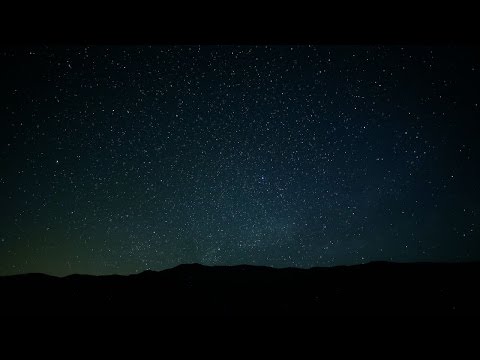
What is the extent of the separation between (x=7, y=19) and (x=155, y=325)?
1.49 meters

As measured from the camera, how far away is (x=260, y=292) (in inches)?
71.6

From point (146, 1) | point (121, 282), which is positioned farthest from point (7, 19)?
point (121, 282)

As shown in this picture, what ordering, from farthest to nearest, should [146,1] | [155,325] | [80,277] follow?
[80,277]
[155,325]
[146,1]

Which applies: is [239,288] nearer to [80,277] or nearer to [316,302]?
[316,302]

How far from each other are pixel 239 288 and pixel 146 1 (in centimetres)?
150

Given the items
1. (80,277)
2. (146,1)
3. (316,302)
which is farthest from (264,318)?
(146,1)

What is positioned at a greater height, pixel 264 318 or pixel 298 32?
pixel 298 32

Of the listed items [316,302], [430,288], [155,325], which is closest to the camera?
[155,325]

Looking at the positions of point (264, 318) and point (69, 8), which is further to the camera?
point (264, 318)

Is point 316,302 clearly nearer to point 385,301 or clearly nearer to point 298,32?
point 385,301

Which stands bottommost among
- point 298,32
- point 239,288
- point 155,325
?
point 155,325

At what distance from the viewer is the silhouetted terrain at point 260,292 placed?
1.55 m

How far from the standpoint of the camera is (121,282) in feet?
6.10

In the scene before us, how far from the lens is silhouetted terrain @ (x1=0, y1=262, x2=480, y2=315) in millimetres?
1548
